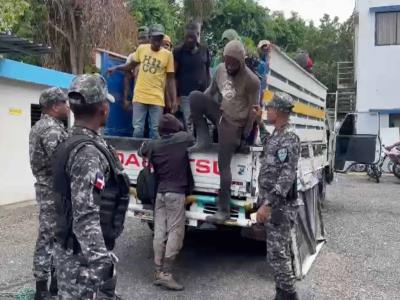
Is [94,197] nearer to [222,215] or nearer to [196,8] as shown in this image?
[222,215]

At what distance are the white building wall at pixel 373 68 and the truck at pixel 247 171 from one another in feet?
39.2

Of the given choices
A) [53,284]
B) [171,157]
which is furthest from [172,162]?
[53,284]

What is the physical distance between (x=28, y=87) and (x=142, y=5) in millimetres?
9460

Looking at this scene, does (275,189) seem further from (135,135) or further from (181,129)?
(135,135)

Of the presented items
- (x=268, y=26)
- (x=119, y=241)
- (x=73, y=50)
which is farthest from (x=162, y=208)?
(x=268, y=26)

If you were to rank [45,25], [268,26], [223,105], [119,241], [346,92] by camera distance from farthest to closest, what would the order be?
[268,26], [346,92], [45,25], [119,241], [223,105]

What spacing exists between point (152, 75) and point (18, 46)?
377 centimetres

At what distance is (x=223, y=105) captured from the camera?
5094 millimetres

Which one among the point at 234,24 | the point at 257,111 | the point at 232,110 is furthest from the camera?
the point at 234,24

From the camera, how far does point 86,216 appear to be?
2.63m

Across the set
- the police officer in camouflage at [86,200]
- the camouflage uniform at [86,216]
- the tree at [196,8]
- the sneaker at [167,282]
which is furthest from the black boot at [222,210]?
the tree at [196,8]

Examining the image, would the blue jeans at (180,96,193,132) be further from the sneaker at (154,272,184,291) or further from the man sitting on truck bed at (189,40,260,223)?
the sneaker at (154,272,184,291)

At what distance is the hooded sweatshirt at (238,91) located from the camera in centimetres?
486

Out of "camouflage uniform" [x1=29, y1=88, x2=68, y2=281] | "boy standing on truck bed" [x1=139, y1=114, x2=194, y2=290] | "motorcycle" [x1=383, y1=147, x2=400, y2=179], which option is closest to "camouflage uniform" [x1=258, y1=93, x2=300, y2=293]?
"boy standing on truck bed" [x1=139, y1=114, x2=194, y2=290]
